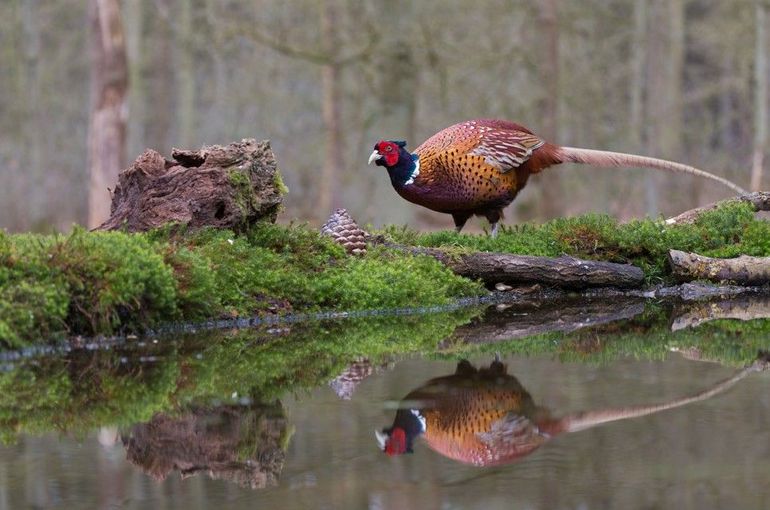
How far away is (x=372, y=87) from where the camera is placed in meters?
19.4

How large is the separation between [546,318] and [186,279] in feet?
8.80

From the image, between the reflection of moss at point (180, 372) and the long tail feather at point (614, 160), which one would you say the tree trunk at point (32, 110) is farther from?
the reflection of moss at point (180, 372)

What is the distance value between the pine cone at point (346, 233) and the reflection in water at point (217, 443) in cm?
383

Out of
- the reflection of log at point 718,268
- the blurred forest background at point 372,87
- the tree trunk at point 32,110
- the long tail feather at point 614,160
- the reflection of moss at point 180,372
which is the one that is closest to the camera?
the reflection of moss at point 180,372

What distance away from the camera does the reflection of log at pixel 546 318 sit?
24.4 ft

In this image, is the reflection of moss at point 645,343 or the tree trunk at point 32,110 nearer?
the reflection of moss at point 645,343

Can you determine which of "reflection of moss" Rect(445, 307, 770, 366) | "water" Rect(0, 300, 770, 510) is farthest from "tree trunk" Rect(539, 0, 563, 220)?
"water" Rect(0, 300, 770, 510)

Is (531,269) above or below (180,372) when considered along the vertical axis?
above

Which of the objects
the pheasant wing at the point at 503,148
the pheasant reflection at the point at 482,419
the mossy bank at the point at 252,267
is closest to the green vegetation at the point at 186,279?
the mossy bank at the point at 252,267

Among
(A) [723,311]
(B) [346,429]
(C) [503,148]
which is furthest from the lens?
(C) [503,148]

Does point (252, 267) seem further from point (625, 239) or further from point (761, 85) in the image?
point (761, 85)

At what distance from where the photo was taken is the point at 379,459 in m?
4.55

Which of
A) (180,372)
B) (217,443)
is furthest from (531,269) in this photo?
(217,443)

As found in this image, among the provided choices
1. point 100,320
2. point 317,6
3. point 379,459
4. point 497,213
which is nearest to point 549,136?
point 317,6
